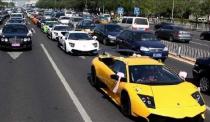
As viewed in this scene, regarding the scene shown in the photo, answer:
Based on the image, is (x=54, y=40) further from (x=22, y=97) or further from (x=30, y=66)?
(x=22, y=97)

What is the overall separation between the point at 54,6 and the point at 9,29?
558 feet

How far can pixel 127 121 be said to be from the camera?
31.4ft

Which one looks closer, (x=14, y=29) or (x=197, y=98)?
(x=197, y=98)

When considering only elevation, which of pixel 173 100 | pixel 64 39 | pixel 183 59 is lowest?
pixel 183 59

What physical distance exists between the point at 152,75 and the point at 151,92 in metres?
1.11

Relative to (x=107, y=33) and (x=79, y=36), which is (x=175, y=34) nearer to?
(x=107, y=33)

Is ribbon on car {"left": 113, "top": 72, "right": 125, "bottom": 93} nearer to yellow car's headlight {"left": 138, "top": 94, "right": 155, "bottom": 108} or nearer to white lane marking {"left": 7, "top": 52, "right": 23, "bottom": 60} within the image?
yellow car's headlight {"left": 138, "top": 94, "right": 155, "bottom": 108}

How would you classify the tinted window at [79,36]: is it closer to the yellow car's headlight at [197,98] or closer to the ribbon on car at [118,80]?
the ribbon on car at [118,80]

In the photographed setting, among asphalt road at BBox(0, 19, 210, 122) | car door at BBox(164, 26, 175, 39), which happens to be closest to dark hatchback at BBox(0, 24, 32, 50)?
asphalt road at BBox(0, 19, 210, 122)

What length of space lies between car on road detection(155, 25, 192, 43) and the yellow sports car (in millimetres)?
26862

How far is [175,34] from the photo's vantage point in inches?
1521

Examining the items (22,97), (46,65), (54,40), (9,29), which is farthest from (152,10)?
(22,97)

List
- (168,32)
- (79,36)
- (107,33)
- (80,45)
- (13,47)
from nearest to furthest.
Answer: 1. (80,45)
2. (13,47)
3. (79,36)
4. (107,33)
5. (168,32)

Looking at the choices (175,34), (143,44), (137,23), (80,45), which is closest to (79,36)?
(80,45)
